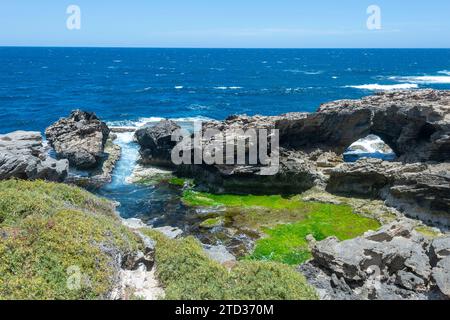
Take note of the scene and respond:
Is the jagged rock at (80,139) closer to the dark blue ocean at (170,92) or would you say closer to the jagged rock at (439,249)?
the dark blue ocean at (170,92)

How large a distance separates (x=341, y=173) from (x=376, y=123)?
38.2 ft

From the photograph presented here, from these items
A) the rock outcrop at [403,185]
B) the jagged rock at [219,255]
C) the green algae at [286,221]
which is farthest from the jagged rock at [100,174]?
the jagged rock at [219,255]

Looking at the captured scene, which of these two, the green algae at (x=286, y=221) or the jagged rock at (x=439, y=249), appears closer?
the jagged rock at (x=439, y=249)

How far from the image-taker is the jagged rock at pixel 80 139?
51656 mm

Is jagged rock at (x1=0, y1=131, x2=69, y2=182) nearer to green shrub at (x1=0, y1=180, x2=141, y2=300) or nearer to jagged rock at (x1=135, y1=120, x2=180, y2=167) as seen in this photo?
green shrub at (x1=0, y1=180, x2=141, y2=300)

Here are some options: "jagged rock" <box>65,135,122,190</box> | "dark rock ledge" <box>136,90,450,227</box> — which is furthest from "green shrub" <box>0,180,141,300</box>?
"jagged rock" <box>65,135,122,190</box>

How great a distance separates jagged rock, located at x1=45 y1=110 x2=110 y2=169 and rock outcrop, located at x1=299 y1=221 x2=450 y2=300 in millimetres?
36397

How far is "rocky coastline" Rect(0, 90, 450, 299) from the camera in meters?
20.0

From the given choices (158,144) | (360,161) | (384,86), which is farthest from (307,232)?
(384,86)

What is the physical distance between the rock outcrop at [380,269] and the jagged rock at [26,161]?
2058 centimetres

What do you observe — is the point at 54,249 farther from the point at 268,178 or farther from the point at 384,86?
the point at 384,86

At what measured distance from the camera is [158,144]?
179ft

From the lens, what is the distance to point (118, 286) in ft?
50.9
